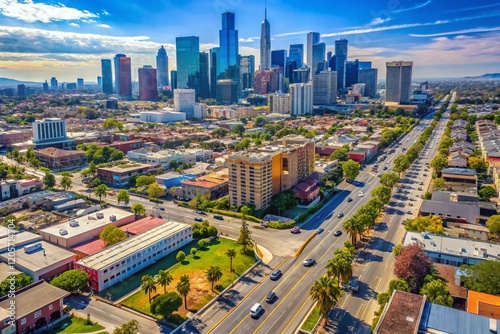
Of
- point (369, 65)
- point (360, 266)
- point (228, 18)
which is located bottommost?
point (360, 266)

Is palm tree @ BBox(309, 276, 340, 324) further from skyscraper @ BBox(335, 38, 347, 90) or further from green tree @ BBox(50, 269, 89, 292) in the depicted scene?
skyscraper @ BBox(335, 38, 347, 90)

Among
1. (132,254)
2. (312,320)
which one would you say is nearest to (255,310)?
(312,320)

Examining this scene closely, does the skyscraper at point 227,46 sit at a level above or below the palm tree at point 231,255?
above

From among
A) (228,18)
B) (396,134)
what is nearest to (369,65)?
(228,18)

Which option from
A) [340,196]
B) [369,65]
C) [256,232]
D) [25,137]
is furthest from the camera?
[369,65]

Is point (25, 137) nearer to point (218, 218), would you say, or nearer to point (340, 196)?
point (218, 218)

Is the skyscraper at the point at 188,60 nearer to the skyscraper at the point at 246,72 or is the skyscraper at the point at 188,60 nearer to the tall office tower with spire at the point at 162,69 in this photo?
the skyscraper at the point at 246,72

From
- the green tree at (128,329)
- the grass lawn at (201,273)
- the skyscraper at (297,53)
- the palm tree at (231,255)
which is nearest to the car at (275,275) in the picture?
the grass lawn at (201,273)
